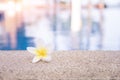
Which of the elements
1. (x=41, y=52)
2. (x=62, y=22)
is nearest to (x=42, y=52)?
(x=41, y=52)

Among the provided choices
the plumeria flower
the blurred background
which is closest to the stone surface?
the plumeria flower

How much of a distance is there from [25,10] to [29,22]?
0.45 feet

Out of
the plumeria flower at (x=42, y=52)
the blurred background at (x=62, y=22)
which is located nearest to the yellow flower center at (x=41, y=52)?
the plumeria flower at (x=42, y=52)

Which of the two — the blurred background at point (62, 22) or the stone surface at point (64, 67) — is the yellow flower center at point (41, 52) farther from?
the blurred background at point (62, 22)

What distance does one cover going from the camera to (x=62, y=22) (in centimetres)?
275

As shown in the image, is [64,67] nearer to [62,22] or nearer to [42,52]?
[42,52]

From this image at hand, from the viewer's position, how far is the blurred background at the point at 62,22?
2.52m

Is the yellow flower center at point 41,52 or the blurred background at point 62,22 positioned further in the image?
the blurred background at point 62,22

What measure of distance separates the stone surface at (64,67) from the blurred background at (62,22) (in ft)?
5.16

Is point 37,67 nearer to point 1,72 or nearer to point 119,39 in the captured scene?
point 1,72

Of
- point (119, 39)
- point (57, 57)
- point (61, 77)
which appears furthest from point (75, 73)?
point (119, 39)

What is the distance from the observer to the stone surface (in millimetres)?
671

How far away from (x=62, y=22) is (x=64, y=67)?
80.1 inches

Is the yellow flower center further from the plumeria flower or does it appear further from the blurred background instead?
the blurred background
